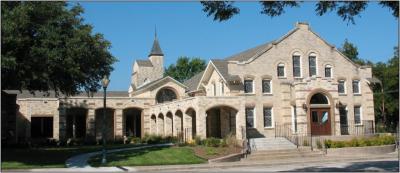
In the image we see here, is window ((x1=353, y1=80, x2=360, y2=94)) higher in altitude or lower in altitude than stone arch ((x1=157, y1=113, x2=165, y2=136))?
higher

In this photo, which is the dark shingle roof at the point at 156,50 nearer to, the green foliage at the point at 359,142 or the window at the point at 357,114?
the window at the point at 357,114

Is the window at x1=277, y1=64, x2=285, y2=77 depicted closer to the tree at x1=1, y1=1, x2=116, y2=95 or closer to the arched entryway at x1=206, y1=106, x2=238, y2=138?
the arched entryway at x1=206, y1=106, x2=238, y2=138

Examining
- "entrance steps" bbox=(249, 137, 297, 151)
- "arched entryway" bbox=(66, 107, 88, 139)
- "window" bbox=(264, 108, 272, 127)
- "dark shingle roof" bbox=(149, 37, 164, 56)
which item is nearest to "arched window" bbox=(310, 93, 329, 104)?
"window" bbox=(264, 108, 272, 127)

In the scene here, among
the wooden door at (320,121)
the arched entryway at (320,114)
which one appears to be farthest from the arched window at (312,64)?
the wooden door at (320,121)

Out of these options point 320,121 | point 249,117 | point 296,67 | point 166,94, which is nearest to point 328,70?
point 296,67

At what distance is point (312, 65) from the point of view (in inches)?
1571

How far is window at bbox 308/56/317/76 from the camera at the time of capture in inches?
1566

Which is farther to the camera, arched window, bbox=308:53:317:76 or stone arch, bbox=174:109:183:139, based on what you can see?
stone arch, bbox=174:109:183:139

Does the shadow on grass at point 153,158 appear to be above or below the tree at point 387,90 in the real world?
below

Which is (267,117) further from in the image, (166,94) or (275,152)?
(166,94)

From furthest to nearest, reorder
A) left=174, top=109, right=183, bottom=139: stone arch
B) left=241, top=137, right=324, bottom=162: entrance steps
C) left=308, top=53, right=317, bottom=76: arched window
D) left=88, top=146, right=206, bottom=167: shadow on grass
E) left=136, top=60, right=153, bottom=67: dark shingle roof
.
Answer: left=136, top=60, right=153, bottom=67: dark shingle roof, left=174, top=109, right=183, bottom=139: stone arch, left=308, top=53, right=317, bottom=76: arched window, left=241, top=137, right=324, bottom=162: entrance steps, left=88, top=146, right=206, bottom=167: shadow on grass

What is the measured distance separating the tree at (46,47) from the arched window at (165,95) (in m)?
21.6

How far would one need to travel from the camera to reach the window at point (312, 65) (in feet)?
131

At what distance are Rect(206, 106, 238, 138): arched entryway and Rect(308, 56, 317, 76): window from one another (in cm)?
818
